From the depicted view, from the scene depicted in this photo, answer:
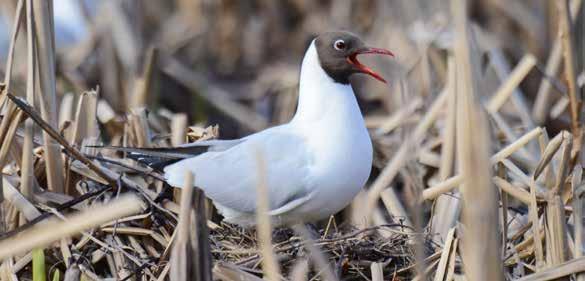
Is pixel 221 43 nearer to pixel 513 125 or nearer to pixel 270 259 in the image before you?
pixel 513 125

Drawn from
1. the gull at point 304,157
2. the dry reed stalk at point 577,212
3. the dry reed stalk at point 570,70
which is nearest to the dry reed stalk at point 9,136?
the gull at point 304,157

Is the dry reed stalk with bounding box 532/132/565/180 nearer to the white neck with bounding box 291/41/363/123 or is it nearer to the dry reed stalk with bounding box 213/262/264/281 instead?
the white neck with bounding box 291/41/363/123

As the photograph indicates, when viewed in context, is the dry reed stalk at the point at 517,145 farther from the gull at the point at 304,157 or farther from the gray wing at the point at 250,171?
the gray wing at the point at 250,171

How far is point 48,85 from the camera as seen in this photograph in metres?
3.63

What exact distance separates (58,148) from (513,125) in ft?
8.82

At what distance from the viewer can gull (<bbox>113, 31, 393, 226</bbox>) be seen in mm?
3479

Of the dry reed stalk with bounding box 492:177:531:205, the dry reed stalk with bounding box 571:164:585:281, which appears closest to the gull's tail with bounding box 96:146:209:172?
the dry reed stalk with bounding box 492:177:531:205

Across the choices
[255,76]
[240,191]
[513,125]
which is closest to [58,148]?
[240,191]

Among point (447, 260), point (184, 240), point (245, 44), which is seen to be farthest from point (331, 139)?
point (245, 44)

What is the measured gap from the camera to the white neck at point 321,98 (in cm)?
367

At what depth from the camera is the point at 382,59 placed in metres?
6.56

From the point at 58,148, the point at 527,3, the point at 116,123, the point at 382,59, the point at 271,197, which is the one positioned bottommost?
the point at 271,197

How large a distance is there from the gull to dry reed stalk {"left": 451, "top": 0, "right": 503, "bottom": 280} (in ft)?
4.53

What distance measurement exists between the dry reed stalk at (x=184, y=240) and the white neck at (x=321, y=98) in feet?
4.05
